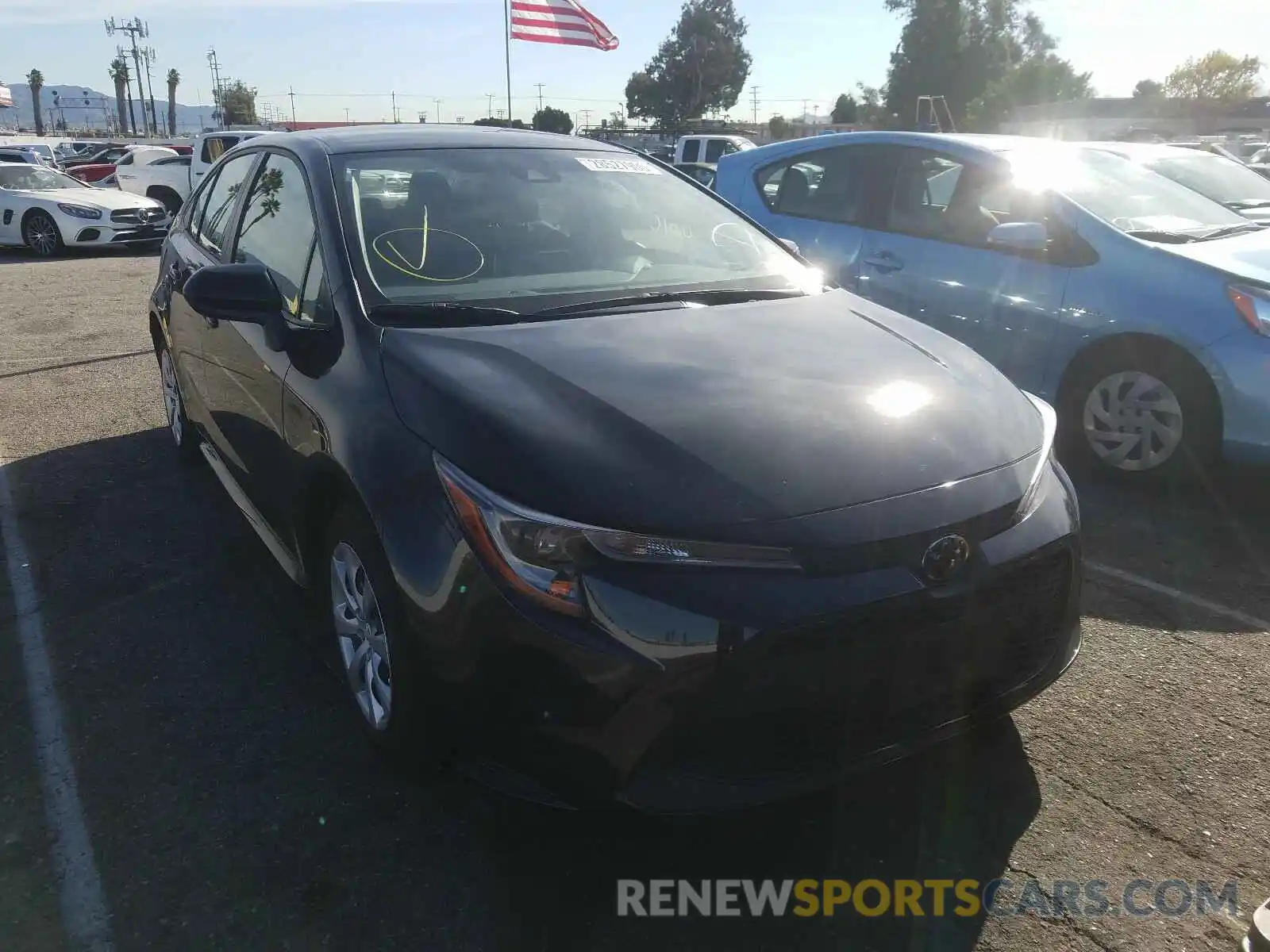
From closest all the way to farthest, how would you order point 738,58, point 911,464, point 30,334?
1. point 911,464
2. point 30,334
3. point 738,58

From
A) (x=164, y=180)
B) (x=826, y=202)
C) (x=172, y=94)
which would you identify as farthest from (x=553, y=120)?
(x=172, y=94)

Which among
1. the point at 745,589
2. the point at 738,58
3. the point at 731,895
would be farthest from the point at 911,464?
the point at 738,58

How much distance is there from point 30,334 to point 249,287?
7.02 metres

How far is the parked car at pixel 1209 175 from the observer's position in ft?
19.5

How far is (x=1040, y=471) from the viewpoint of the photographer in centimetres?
249

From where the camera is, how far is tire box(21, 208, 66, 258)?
14.7 meters

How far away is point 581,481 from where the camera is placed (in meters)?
2.11

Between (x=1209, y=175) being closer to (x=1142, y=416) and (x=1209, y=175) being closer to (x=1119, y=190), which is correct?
(x=1119, y=190)

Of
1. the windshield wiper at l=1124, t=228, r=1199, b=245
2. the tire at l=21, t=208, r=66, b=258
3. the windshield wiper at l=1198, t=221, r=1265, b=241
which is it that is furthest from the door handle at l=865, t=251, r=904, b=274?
the tire at l=21, t=208, r=66, b=258

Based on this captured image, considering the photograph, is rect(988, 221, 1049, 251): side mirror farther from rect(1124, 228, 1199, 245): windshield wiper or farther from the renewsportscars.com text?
the renewsportscars.com text

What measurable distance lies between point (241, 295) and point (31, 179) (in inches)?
606

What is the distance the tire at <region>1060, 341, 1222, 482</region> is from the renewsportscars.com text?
272 cm

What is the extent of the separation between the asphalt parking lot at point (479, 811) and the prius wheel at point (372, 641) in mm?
192

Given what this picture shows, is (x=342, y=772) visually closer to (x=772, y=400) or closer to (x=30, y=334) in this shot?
(x=772, y=400)
